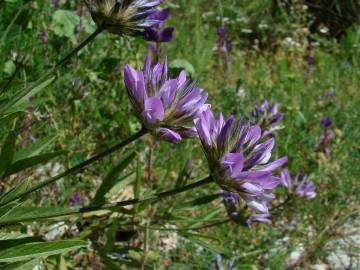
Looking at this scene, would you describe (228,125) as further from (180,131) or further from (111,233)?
(111,233)

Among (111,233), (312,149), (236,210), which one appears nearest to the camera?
(111,233)

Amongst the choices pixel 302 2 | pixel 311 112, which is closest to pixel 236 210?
pixel 311 112

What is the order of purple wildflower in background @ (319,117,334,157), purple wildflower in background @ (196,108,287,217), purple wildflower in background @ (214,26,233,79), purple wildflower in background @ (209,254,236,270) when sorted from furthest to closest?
purple wildflower in background @ (214,26,233,79), purple wildflower in background @ (319,117,334,157), purple wildflower in background @ (209,254,236,270), purple wildflower in background @ (196,108,287,217)

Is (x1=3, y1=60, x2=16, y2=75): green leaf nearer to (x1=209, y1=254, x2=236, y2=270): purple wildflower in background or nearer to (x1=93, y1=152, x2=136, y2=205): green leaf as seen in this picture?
(x1=93, y1=152, x2=136, y2=205): green leaf

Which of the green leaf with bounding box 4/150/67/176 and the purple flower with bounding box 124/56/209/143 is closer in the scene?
the purple flower with bounding box 124/56/209/143

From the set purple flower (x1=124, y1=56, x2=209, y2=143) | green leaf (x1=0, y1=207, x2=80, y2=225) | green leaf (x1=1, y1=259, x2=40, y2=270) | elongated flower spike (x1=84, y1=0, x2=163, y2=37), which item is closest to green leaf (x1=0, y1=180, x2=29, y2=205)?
green leaf (x1=0, y1=207, x2=80, y2=225)

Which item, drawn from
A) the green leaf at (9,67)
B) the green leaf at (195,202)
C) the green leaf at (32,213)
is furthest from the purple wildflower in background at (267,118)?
the green leaf at (32,213)

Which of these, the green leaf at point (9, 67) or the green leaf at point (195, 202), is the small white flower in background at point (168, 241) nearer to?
the green leaf at point (195, 202)
